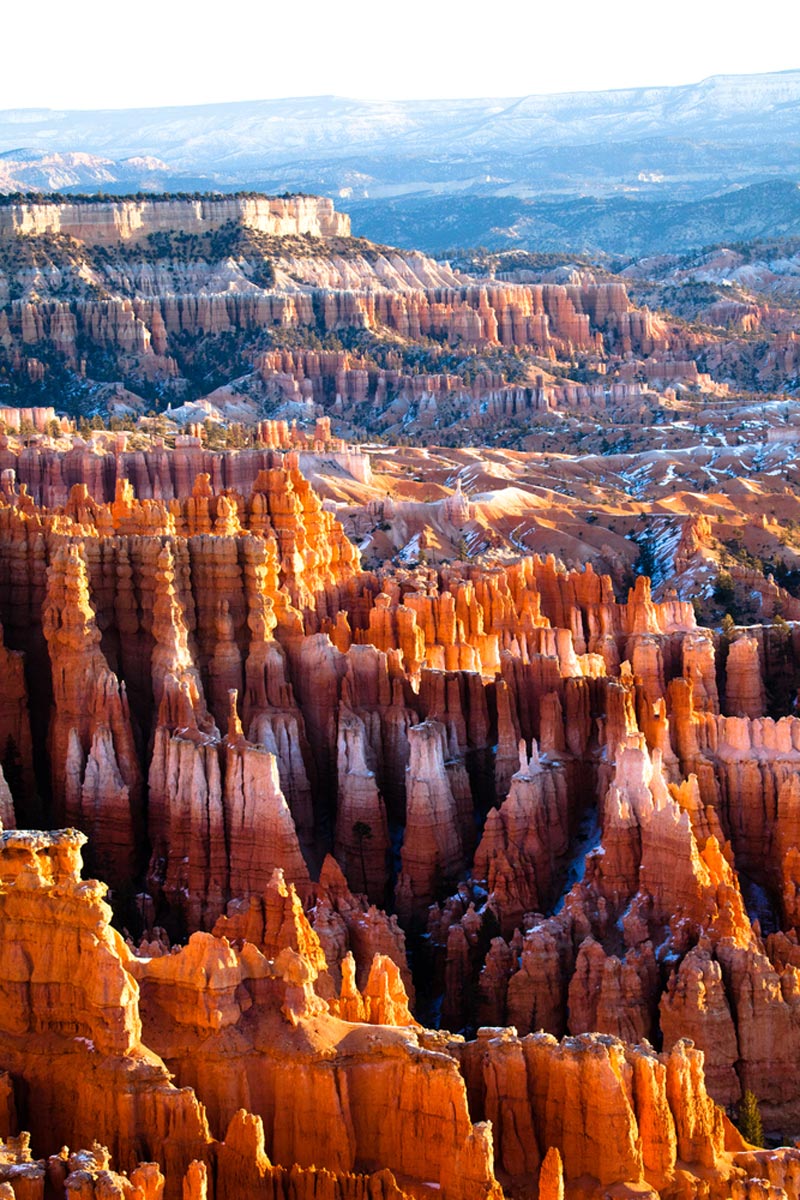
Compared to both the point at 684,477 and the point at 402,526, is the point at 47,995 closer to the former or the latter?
the point at 402,526

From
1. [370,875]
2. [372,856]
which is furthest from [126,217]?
[370,875]

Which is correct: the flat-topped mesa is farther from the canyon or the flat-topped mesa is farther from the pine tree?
the pine tree

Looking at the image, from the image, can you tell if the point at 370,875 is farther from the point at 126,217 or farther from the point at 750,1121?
the point at 126,217

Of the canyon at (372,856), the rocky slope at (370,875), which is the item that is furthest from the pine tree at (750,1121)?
the rocky slope at (370,875)

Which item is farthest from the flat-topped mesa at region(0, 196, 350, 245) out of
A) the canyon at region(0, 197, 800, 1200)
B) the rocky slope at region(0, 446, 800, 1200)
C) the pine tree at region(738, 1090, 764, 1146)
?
the pine tree at region(738, 1090, 764, 1146)

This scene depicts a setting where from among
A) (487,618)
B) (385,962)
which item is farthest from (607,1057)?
(487,618)
